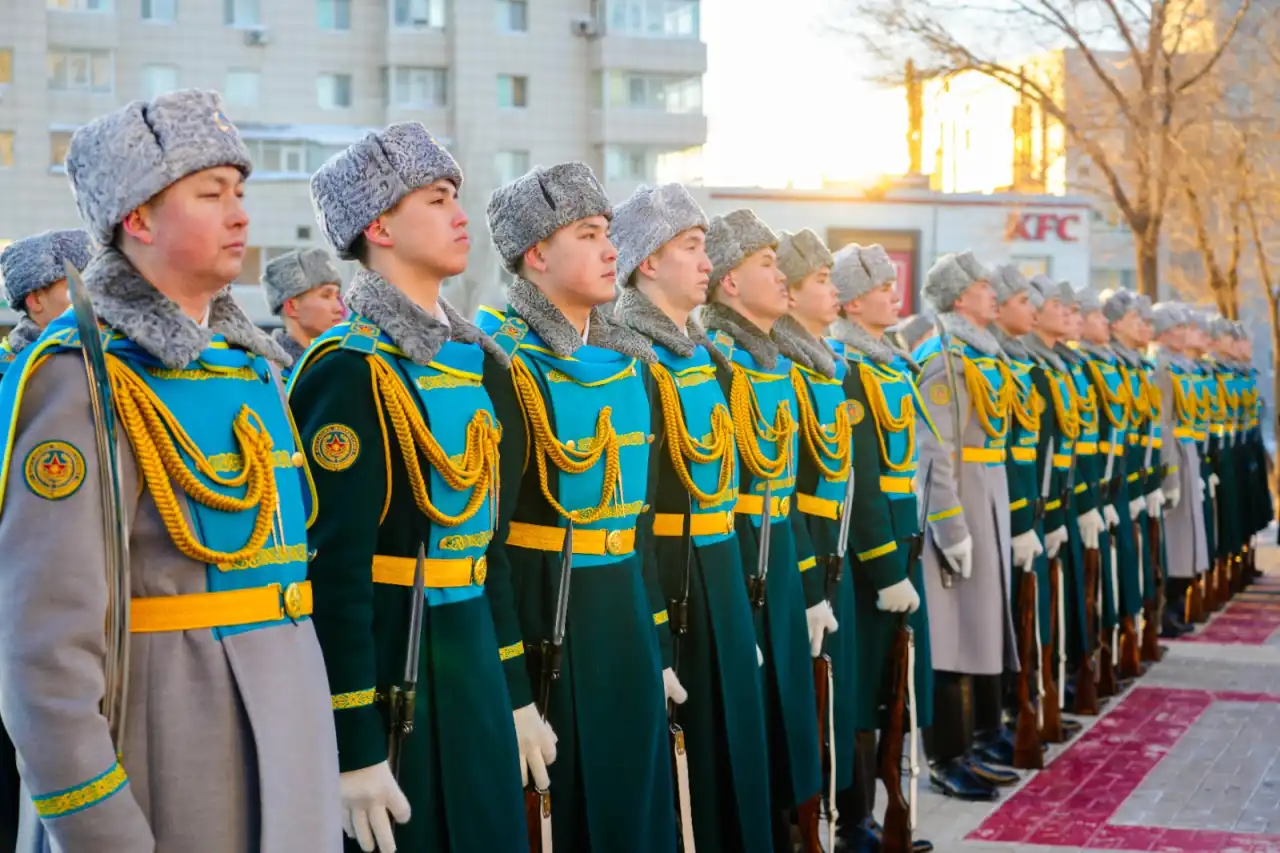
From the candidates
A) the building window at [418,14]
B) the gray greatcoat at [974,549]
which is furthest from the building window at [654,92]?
the gray greatcoat at [974,549]

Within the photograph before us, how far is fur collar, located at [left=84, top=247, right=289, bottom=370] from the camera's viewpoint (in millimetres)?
3273

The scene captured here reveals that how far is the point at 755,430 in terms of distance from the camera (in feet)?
19.8

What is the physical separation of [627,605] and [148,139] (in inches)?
76.3

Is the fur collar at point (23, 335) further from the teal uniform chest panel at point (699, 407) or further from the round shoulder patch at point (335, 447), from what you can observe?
the round shoulder patch at point (335, 447)

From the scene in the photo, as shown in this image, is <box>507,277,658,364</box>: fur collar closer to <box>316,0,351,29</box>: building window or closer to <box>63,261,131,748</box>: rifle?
<box>63,261,131,748</box>: rifle

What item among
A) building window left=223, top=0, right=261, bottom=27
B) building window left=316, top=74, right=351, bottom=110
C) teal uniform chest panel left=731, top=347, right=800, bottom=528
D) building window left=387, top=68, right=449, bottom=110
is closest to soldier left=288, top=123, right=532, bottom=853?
teal uniform chest panel left=731, top=347, right=800, bottom=528

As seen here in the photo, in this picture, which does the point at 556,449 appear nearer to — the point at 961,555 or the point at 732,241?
the point at 732,241

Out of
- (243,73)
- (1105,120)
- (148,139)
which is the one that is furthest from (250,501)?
(243,73)

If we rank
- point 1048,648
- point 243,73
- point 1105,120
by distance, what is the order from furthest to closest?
point 243,73 < point 1105,120 < point 1048,648

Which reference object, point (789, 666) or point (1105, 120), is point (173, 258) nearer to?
point (789, 666)

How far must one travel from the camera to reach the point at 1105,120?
1975 cm

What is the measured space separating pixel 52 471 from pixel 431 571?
1.07 meters

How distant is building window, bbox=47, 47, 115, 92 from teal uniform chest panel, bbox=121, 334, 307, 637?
40.8 m

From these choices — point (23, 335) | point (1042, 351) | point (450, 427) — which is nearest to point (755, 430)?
point (450, 427)
